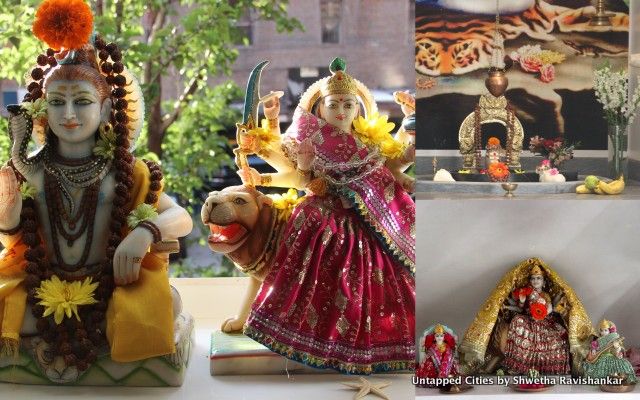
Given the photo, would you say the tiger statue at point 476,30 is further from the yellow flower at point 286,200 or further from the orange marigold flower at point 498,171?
the yellow flower at point 286,200

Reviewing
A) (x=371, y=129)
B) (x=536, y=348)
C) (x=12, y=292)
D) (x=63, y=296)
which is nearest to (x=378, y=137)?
(x=371, y=129)

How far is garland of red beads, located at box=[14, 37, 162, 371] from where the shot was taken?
304cm

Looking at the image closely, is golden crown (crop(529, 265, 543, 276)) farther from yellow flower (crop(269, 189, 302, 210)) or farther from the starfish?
yellow flower (crop(269, 189, 302, 210))

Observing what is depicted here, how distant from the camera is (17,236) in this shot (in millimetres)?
3156

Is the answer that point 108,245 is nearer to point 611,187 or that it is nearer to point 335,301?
point 335,301

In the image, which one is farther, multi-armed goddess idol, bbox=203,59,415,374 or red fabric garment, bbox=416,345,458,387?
multi-armed goddess idol, bbox=203,59,415,374

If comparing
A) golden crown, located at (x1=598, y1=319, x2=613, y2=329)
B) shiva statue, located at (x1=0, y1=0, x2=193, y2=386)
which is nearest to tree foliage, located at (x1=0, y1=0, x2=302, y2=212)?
shiva statue, located at (x1=0, y1=0, x2=193, y2=386)

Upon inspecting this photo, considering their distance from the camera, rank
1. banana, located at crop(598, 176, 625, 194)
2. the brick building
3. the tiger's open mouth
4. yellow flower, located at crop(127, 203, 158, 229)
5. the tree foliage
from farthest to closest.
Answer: the brick building < the tree foliage < the tiger's open mouth < yellow flower, located at crop(127, 203, 158, 229) < banana, located at crop(598, 176, 625, 194)

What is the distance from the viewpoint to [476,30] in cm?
293

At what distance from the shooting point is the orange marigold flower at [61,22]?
300cm

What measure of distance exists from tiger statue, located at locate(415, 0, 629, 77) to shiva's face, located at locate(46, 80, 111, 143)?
0.95 meters

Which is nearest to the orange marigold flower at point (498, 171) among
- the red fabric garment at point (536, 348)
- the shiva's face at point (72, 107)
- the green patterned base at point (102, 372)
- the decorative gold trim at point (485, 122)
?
the decorative gold trim at point (485, 122)

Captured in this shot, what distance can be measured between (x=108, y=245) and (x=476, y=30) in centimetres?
120

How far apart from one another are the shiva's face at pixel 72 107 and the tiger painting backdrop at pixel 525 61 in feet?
3.10
